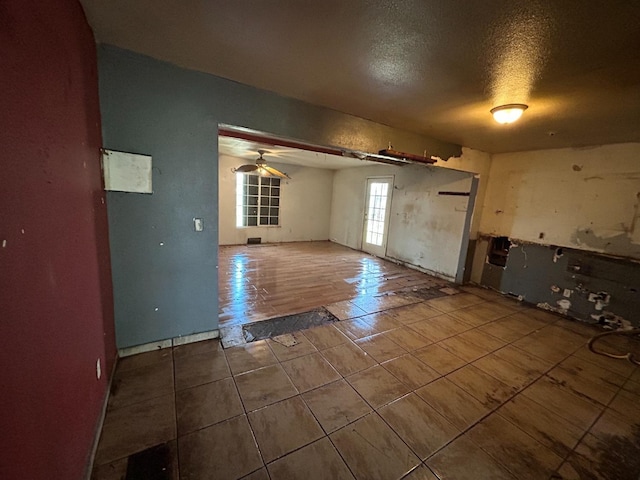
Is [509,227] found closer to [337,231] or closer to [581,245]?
[581,245]

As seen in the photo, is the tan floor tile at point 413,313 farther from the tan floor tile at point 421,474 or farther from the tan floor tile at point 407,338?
the tan floor tile at point 421,474

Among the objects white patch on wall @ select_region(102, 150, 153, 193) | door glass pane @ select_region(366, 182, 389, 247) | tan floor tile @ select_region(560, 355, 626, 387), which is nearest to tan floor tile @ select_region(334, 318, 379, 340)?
tan floor tile @ select_region(560, 355, 626, 387)

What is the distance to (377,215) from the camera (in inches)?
246

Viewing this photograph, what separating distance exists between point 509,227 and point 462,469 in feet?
12.8

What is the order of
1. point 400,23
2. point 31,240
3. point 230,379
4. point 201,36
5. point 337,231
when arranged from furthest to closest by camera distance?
point 337,231 → point 230,379 → point 201,36 → point 400,23 → point 31,240

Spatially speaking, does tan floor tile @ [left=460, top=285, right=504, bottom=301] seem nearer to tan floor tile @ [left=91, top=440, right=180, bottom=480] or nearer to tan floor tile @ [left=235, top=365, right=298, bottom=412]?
tan floor tile @ [left=235, top=365, right=298, bottom=412]

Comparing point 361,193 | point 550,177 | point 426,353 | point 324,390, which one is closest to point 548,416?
point 426,353

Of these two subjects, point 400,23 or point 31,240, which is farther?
point 400,23

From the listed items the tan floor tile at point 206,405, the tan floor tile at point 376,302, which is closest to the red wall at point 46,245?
the tan floor tile at point 206,405

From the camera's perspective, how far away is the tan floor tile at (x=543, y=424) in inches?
60.4

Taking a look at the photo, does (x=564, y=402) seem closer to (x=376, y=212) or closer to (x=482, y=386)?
(x=482, y=386)

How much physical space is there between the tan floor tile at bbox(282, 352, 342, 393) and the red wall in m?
1.19

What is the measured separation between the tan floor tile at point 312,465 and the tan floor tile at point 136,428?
2.15 feet

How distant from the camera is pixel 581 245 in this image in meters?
3.34
